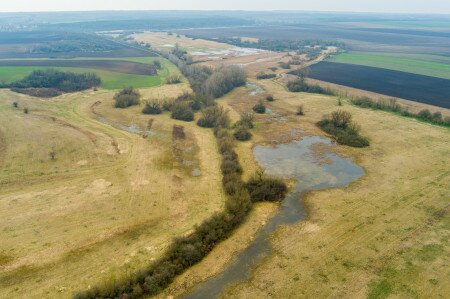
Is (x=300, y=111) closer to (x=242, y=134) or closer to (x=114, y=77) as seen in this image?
(x=242, y=134)

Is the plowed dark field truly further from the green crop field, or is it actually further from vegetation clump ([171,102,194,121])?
vegetation clump ([171,102,194,121])

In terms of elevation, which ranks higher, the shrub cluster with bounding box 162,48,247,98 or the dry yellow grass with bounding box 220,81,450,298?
the shrub cluster with bounding box 162,48,247,98

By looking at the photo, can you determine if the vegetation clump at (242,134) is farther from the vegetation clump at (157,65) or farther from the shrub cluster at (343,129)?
the vegetation clump at (157,65)

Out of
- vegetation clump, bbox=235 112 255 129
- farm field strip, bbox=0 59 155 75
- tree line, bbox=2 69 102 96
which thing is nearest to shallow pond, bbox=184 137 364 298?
vegetation clump, bbox=235 112 255 129

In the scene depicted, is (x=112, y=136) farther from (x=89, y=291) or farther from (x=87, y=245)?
(x=89, y=291)

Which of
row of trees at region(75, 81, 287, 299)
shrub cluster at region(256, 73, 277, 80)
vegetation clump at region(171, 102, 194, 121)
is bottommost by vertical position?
row of trees at region(75, 81, 287, 299)

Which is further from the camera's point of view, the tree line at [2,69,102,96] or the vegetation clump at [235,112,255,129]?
the tree line at [2,69,102,96]
